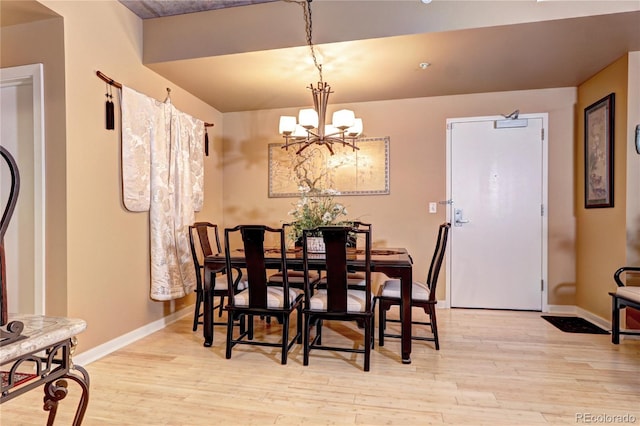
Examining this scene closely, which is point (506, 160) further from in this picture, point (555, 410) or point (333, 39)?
point (555, 410)

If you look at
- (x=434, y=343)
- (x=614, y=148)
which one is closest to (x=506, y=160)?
(x=614, y=148)

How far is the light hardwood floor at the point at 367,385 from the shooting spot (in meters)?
1.80

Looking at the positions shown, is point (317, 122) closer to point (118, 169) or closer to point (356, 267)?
point (356, 267)

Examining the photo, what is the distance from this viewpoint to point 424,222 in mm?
4016

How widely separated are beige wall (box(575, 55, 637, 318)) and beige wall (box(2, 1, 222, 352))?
13.5 feet

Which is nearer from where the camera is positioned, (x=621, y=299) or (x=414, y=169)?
(x=621, y=299)

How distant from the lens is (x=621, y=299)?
2.70 meters

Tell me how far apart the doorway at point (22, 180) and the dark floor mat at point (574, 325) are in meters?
4.26

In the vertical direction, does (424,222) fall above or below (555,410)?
above

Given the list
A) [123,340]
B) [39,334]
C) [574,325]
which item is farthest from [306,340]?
[574,325]

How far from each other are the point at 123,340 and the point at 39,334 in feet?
6.36

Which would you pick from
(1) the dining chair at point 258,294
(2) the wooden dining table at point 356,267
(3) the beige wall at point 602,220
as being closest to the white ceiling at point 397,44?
(3) the beige wall at point 602,220

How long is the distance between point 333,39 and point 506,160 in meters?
2.39

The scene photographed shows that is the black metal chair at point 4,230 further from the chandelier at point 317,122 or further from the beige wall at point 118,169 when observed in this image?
the chandelier at point 317,122
